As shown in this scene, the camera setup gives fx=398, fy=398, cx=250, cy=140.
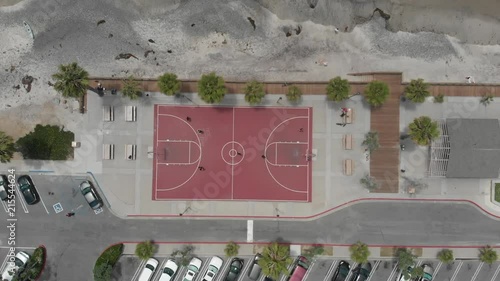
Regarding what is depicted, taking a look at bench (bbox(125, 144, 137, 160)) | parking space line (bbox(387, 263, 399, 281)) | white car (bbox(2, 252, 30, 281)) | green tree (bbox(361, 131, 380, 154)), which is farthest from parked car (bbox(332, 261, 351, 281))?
white car (bbox(2, 252, 30, 281))

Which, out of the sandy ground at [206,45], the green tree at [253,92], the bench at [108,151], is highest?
the sandy ground at [206,45]

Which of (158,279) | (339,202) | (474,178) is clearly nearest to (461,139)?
(474,178)

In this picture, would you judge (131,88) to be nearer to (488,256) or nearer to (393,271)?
(393,271)

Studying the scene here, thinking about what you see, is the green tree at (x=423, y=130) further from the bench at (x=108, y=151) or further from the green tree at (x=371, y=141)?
the bench at (x=108, y=151)

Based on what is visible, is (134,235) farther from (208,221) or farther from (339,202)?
(339,202)

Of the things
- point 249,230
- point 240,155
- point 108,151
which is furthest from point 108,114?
point 249,230

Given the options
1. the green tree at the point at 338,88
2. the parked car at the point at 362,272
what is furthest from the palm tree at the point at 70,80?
the parked car at the point at 362,272

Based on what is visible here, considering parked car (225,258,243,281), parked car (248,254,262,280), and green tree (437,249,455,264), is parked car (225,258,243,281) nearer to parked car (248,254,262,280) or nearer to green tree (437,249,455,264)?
parked car (248,254,262,280)
